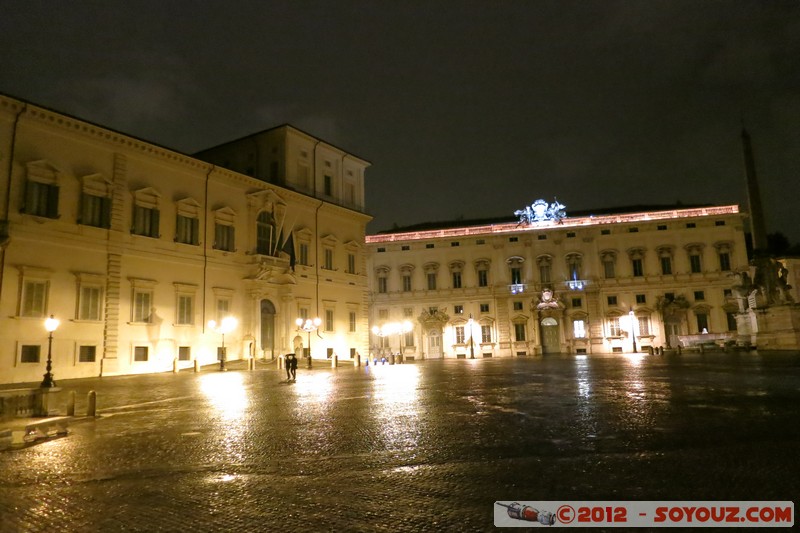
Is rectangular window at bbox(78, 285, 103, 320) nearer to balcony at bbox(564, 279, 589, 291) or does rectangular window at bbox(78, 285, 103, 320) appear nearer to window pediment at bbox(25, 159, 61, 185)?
window pediment at bbox(25, 159, 61, 185)

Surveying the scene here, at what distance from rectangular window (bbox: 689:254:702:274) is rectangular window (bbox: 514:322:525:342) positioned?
53.3 feet

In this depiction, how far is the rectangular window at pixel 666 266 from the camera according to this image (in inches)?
1950

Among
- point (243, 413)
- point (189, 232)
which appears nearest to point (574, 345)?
point (189, 232)

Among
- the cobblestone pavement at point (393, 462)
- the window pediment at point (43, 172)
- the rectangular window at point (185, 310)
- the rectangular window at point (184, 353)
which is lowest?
the cobblestone pavement at point (393, 462)

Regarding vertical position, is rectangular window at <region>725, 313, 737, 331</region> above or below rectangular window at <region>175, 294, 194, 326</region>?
below

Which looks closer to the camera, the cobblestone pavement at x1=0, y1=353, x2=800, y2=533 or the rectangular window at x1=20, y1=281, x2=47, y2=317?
the cobblestone pavement at x1=0, y1=353, x2=800, y2=533

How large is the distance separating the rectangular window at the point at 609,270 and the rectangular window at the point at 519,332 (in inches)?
364

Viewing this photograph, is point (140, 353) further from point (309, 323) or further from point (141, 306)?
point (309, 323)

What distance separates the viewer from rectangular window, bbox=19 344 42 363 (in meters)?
20.8

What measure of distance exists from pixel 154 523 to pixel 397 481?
6.87 feet

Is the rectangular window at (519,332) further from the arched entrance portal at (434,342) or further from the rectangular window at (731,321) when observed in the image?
the rectangular window at (731,321)

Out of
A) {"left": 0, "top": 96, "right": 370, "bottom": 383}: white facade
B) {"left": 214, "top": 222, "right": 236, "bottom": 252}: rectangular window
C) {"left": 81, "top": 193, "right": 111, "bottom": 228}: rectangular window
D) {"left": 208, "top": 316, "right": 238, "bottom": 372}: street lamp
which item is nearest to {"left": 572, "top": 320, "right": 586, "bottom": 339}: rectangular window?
{"left": 0, "top": 96, "right": 370, "bottom": 383}: white facade

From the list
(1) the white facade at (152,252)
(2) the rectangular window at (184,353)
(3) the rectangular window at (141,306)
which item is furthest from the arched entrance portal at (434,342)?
(3) the rectangular window at (141,306)

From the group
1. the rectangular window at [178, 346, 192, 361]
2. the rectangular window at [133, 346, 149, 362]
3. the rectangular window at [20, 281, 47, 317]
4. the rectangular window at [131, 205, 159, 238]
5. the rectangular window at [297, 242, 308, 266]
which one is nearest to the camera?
the rectangular window at [20, 281, 47, 317]
